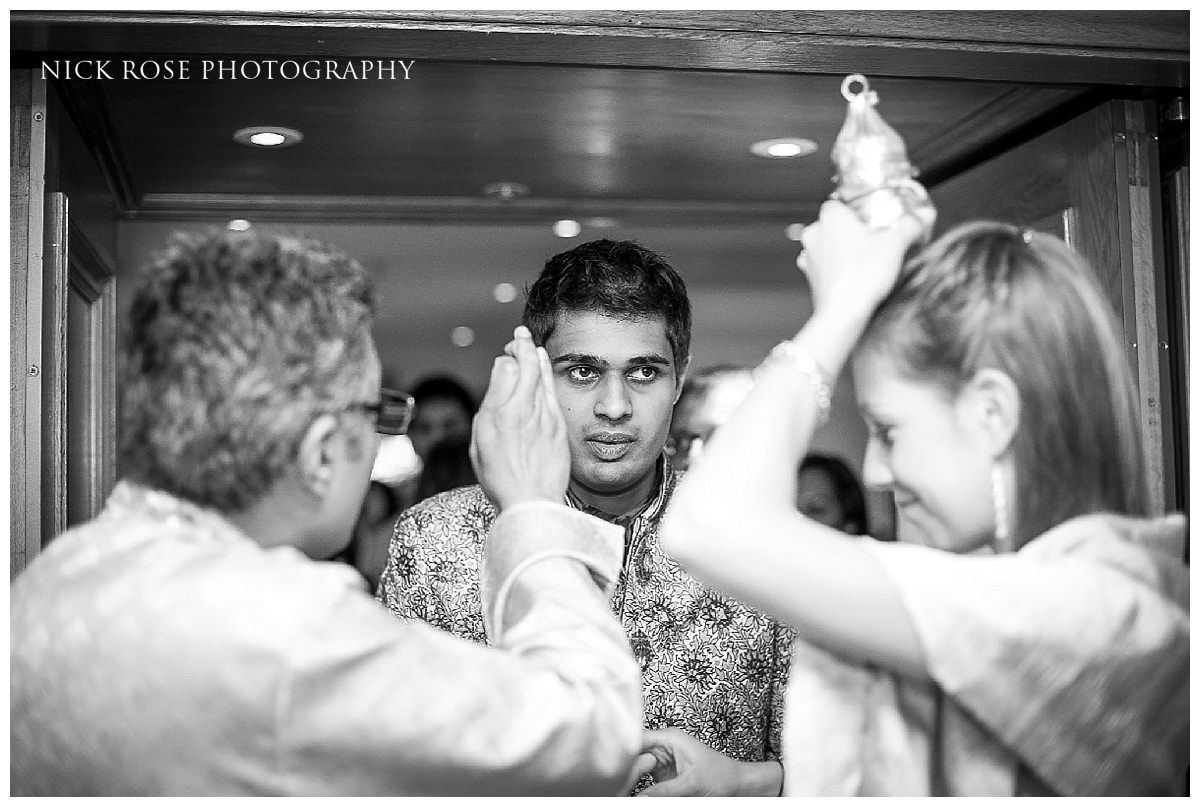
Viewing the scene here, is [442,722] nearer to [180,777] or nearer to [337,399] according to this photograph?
[180,777]

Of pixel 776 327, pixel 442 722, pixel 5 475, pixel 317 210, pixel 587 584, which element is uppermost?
pixel 317 210

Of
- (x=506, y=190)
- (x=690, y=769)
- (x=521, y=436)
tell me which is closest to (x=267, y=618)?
(x=521, y=436)

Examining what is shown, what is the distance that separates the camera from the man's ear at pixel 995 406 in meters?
1.38

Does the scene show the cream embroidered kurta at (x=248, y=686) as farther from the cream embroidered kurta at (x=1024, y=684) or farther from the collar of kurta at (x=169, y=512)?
the cream embroidered kurta at (x=1024, y=684)

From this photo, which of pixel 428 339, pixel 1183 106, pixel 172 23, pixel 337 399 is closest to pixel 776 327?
pixel 428 339

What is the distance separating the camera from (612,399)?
223 centimetres

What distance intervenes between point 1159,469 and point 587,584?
3.97 ft

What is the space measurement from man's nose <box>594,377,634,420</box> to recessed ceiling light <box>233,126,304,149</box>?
106 cm

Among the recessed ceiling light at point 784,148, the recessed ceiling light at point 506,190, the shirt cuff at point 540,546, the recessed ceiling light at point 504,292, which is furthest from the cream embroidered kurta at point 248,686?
the recessed ceiling light at point 504,292

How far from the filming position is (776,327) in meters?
4.56

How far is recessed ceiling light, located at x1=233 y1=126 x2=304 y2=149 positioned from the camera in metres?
2.79

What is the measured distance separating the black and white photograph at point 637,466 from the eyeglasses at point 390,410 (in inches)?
0.4

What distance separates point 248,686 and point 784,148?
2179 mm

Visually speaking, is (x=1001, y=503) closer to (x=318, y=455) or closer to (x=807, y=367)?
(x=807, y=367)
